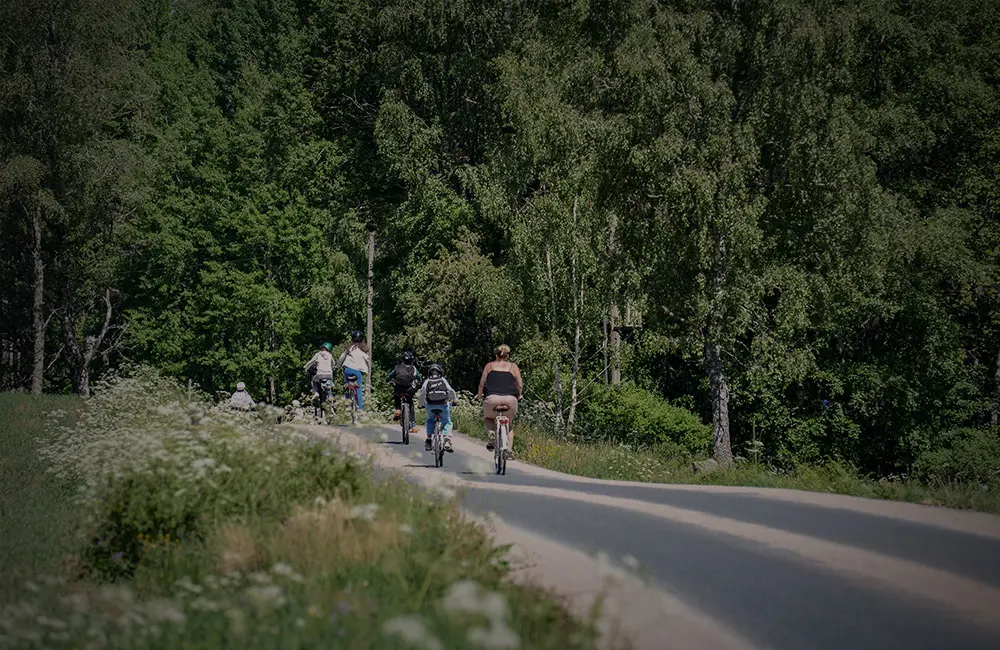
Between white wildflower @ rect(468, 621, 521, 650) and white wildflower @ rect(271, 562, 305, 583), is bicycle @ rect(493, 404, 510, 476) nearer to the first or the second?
white wildflower @ rect(271, 562, 305, 583)

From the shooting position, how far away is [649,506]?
13.1m

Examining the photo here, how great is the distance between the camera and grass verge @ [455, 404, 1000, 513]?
13.7 metres

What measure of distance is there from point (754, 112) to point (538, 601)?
22847 mm

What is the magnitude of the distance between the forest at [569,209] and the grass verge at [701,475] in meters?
4.87

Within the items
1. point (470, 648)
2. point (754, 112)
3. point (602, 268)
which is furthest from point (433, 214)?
point (470, 648)

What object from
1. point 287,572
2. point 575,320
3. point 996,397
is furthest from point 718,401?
point 287,572

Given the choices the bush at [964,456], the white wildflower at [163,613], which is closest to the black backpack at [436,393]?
the white wildflower at [163,613]

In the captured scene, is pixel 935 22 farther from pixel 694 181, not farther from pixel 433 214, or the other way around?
pixel 433 214

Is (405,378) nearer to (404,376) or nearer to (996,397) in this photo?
(404,376)

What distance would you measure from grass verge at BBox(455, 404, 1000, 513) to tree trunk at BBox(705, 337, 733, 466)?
521 cm

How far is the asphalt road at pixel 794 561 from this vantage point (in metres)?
7.53

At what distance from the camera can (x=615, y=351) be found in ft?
108

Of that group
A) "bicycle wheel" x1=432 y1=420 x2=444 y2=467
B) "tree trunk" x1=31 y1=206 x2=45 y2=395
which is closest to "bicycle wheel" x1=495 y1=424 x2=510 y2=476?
"bicycle wheel" x1=432 y1=420 x2=444 y2=467

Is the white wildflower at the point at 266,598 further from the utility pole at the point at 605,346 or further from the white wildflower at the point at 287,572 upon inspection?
the utility pole at the point at 605,346
